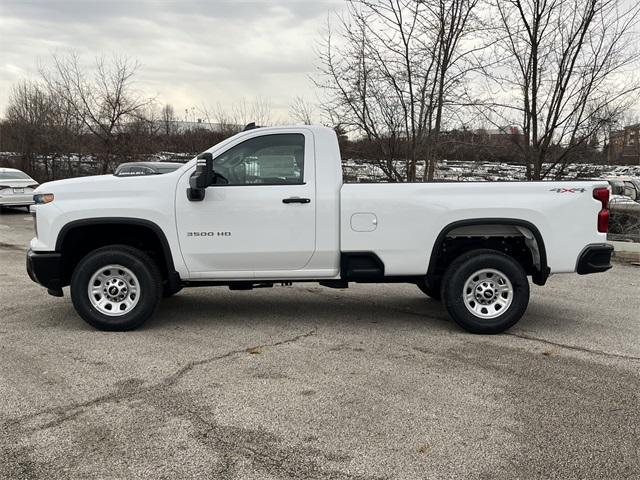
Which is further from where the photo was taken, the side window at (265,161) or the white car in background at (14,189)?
the white car in background at (14,189)

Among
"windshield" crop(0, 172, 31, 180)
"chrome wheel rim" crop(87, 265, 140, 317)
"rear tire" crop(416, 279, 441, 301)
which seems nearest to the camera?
"chrome wheel rim" crop(87, 265, 140, 317)

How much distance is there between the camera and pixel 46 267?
5.80m

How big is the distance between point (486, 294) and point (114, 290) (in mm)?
3765

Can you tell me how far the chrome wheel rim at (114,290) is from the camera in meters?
5.89

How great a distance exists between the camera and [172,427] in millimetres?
3758

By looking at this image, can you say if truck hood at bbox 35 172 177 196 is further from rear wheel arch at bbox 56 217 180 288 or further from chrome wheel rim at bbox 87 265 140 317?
chrome wheel rim at bbox 87 265 140 317

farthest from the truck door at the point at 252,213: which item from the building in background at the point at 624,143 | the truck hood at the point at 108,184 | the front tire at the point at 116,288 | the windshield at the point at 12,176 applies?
the windshield at the point at 12,176

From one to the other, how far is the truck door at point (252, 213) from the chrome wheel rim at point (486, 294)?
169 cm

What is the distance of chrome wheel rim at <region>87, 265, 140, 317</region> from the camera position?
5887 mm

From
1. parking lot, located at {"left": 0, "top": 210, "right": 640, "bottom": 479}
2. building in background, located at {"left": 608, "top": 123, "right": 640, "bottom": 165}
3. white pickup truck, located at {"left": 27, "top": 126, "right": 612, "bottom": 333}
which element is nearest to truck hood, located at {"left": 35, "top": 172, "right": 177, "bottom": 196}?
white pickup truck, located at {"left": 27, "top": 126, "right": 612, "bottom": 333}

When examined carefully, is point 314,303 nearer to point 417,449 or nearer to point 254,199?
point 254,199

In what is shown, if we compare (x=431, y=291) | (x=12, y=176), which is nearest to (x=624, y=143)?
(x=431, y=291)

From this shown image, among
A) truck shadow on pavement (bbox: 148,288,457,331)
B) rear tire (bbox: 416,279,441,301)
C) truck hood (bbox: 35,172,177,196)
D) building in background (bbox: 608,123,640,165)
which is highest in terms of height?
building in background (bbox: 608,123,640,165)

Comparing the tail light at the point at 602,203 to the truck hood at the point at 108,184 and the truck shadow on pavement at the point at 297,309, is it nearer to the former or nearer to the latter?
the truck shadow on pavement at the point at 297,309
